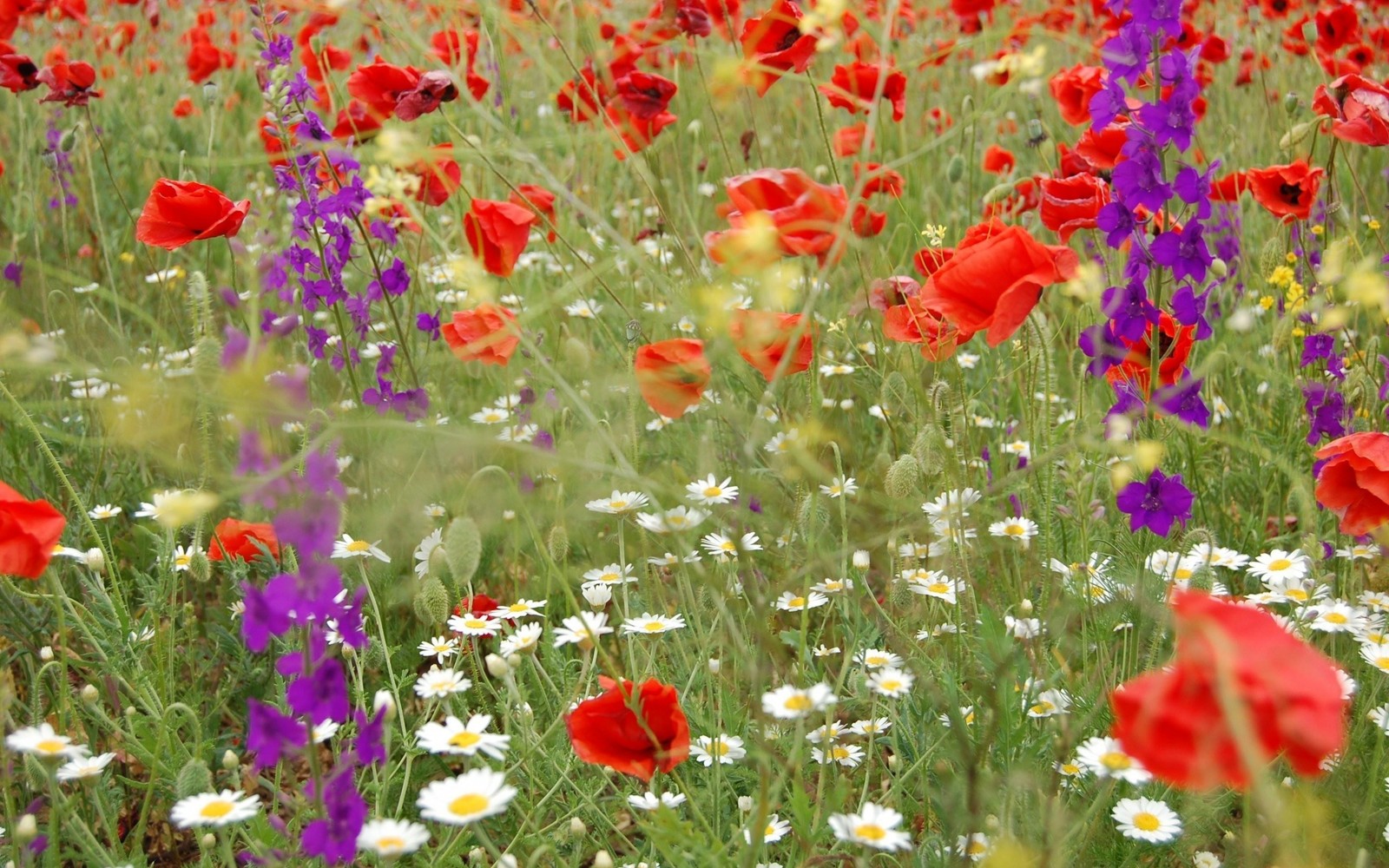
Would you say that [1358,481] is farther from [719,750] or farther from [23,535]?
[23,535]

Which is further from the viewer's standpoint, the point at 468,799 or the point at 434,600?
the point at 434,600

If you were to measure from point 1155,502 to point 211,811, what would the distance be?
3.77 feet

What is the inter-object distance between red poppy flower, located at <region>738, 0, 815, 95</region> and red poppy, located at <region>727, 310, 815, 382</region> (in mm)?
449

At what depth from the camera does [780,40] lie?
189 cm

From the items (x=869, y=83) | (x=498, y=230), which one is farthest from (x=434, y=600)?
(x=869, y=83)

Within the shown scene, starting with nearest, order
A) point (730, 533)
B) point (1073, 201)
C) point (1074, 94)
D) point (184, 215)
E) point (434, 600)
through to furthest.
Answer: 1. point (730, 533)
2. point (434, 600)
3. point (1073, 201)
4. point (184, 215)
5. point (1074, 94)

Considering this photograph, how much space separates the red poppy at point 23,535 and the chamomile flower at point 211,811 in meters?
0.25

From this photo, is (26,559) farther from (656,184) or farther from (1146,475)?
(656,184)

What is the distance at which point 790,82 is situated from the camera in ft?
14.3

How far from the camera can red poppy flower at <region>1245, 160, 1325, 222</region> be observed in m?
1.95

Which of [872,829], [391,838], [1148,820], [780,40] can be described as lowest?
[1148,820]

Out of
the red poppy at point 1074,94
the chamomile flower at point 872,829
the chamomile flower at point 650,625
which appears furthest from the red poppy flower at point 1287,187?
the chamomile flower at point 872,829

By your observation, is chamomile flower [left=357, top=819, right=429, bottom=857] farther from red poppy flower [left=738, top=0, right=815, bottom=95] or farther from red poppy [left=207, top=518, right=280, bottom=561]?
red poppy flower [left=738, top=0, right=815, bottom=95]

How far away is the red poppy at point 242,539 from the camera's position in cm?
166
